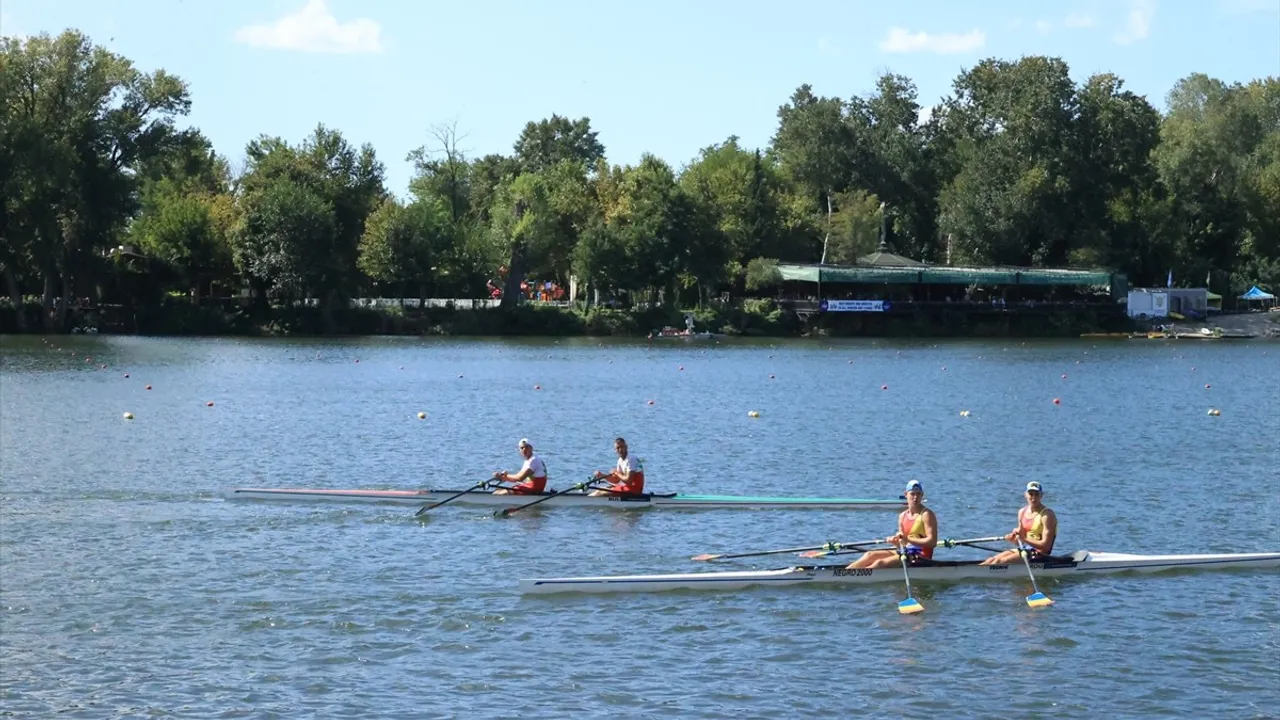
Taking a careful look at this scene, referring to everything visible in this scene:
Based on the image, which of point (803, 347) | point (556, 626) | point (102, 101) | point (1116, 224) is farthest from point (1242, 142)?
point (556, 626)

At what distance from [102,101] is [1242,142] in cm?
8663

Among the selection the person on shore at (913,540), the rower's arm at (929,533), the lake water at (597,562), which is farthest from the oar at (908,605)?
the rower's arm at (929,533)

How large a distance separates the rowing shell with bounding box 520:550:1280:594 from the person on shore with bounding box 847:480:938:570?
0.42 feet

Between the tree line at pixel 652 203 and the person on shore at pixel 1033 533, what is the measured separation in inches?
2844

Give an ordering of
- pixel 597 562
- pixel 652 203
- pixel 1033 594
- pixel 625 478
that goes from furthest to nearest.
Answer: pixel 652 203, pixel 625 478, pixel 597 562, pixel 1033 594

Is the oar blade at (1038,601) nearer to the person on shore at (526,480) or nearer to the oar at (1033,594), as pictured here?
the oar at (1033,594)

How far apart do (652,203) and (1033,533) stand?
74.4m

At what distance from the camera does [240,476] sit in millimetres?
32531

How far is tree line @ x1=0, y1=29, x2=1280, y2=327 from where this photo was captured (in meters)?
86.9

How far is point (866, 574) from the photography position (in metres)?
21.5

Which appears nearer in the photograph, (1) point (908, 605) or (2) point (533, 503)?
(1) point (908, 605)

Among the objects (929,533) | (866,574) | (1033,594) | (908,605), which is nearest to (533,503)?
(866,574)

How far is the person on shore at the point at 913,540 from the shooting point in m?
21.4

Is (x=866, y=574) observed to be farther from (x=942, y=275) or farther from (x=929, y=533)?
(x=942, y=275)
